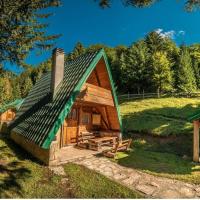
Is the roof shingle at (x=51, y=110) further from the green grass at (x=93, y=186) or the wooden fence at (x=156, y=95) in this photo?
the wooden fence at (x=156, y=95)

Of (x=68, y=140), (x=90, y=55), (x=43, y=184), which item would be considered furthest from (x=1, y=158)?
(x=90, y=55)

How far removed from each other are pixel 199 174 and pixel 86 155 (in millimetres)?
5465

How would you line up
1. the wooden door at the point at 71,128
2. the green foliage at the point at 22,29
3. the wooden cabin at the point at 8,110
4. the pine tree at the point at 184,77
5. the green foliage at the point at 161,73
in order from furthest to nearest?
the pine tree at the point at 184,77 → the green foliage at the point at 161,73 → the wooden cabin at the point at 8,110 → the wooden door at the point at 71,128 → the green foliage at the point at 22,29

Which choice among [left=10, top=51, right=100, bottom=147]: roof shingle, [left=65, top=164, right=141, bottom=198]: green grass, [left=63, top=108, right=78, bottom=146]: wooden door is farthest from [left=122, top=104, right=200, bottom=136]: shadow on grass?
[left=65, top=164, right=141, bottom=198]: green grass

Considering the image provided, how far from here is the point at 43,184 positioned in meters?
7.91

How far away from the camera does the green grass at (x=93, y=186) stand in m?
7.33

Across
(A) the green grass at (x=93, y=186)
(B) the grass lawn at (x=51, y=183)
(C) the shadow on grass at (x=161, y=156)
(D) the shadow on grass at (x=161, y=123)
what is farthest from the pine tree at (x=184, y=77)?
(B) the grass lawn at (x=51, y=183)

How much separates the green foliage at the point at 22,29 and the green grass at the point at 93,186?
8.40 meters

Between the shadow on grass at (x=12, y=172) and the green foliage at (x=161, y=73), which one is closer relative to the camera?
the shadow on grass at (x=12, y=172)

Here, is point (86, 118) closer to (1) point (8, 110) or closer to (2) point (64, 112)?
(2) point (64, 112)

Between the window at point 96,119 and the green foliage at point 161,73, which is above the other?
the green foliage at point 161,73

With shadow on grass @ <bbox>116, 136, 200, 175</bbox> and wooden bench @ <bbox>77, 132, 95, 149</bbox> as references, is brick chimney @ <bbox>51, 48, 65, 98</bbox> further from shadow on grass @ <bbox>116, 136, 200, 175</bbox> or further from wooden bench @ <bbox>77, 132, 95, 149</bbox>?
shadow on grass @ <bbox>116, 136, 200, 175</bbox>

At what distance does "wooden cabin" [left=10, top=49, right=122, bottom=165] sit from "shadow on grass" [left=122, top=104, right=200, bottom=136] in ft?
15.0

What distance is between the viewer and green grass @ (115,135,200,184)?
32.7ft
